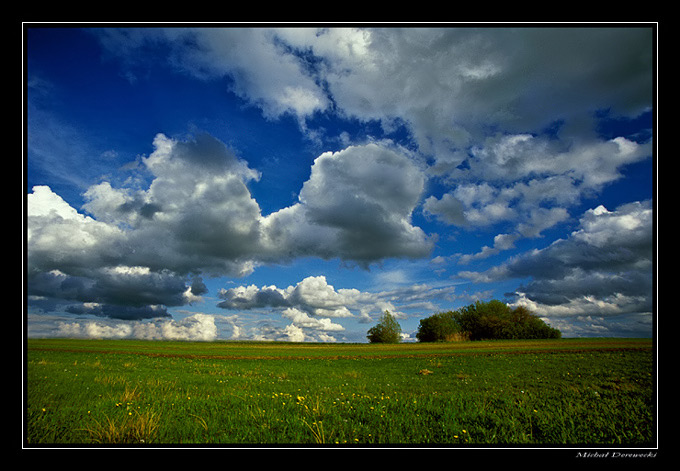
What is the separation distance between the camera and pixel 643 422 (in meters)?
7.09

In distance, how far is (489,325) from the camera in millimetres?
89312

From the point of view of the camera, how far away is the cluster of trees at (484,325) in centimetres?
8853

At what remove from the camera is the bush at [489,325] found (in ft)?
290

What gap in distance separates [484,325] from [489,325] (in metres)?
1.51

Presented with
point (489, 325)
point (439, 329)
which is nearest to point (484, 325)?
point (489, 325)

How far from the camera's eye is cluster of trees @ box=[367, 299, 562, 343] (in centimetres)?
8853

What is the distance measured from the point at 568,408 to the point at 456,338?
300 feet

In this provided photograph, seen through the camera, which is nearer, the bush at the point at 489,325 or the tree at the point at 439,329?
the bush at the point at 489,325

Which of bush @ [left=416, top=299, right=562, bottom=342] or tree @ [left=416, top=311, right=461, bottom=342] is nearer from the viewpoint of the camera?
bush @ [left=416, top=299, right=562, bottom=342]
